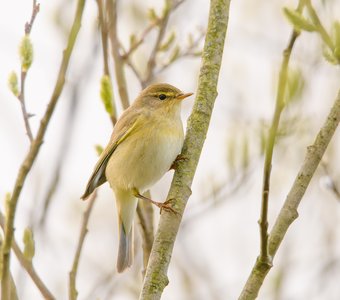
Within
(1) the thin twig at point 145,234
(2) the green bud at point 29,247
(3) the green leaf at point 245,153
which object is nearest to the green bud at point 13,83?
(2) the green bud at point 29,247

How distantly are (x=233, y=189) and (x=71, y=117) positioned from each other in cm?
128

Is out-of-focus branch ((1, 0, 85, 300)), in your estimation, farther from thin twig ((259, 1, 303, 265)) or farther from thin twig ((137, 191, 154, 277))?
thin twig ((137, 191, 154, 277))

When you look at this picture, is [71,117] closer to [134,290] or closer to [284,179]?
[134,290]

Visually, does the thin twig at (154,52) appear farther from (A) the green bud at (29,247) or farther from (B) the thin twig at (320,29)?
(B) the thin twig at (320,29)

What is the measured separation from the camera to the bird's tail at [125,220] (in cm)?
443

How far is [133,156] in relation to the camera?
4.33 meters

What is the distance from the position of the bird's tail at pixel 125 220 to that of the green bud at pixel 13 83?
4.94 feet

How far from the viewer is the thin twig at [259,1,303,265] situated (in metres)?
2.01

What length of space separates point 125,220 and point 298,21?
270cm

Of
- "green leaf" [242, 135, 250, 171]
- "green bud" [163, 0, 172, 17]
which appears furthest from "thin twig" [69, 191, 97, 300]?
"green bud" [163, 0, 172, 17]

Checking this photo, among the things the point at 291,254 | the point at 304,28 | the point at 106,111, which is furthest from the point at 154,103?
the point at 291,254

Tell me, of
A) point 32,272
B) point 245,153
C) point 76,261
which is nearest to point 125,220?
point 245,153

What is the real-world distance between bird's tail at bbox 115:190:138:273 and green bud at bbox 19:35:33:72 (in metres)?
1.82

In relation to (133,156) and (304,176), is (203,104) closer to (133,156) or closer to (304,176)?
(304,176)
